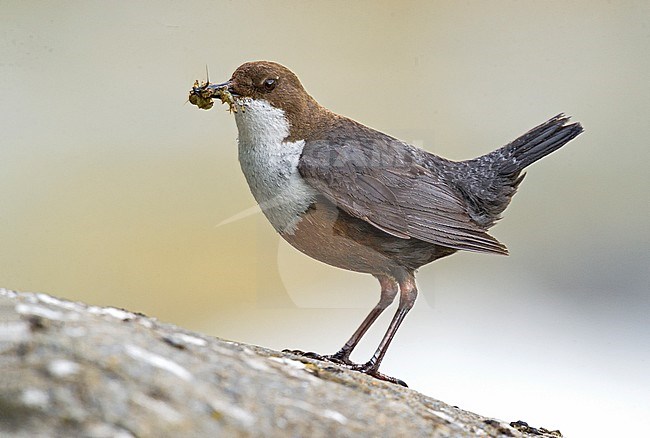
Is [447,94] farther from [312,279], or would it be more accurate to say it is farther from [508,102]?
[312,279]

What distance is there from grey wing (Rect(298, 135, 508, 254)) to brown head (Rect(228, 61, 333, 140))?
10cm

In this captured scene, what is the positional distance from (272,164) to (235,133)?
93 centimetres

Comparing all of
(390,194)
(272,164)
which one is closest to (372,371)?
(390,194)

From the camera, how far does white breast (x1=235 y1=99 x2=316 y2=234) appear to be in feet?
8.25

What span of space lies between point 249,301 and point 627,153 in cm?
227

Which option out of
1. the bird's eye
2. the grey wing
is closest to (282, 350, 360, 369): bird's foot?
the grey wing

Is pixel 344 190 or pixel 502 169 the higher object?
pixel 502 169

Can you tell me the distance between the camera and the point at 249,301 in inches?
139

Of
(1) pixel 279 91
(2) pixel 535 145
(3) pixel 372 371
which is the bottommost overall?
(3) pixel 372 371

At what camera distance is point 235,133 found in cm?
344

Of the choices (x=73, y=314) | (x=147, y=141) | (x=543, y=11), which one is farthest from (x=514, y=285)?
(x=73, y=314)

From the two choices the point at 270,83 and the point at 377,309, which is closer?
the point at 270,83

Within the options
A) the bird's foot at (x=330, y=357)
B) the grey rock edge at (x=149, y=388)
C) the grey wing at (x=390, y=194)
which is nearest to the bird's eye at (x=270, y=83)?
the grey wing at (x=390, y=194)

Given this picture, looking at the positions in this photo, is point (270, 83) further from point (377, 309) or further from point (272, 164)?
point (377, 309)
